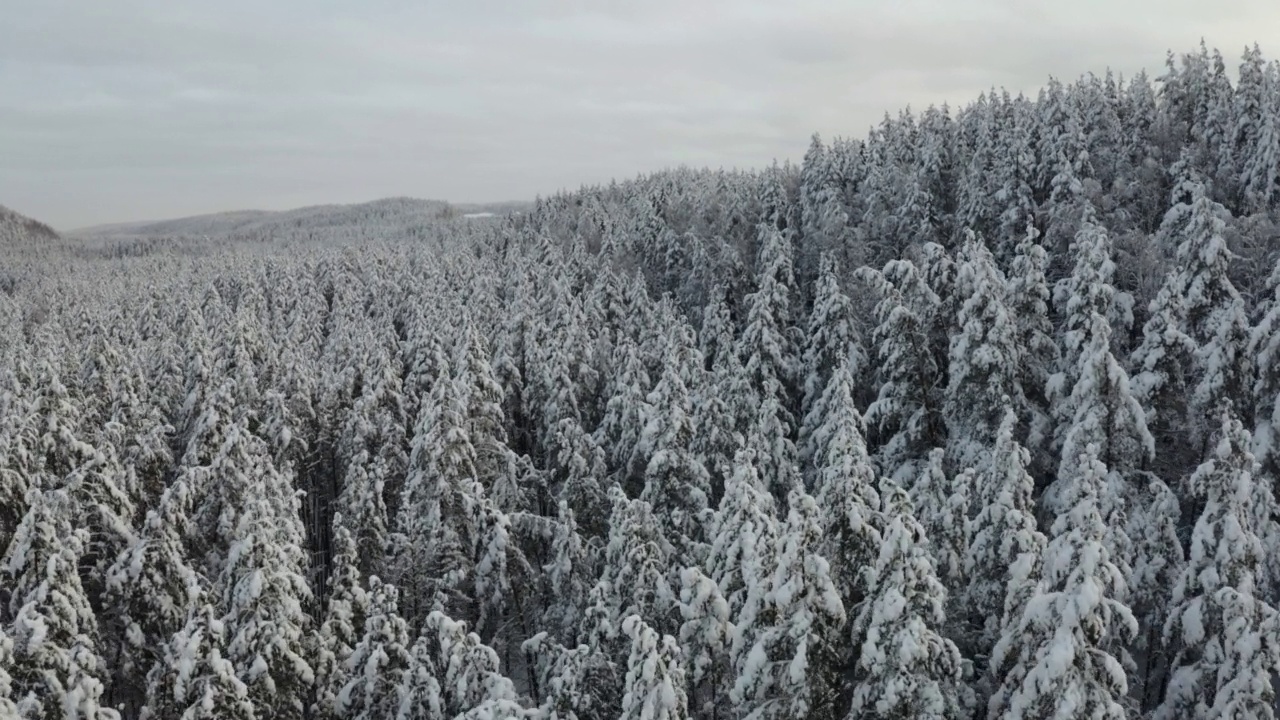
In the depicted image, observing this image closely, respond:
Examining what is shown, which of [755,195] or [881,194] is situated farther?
[755,195]

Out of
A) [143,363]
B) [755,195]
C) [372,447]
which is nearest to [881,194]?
[755,195]

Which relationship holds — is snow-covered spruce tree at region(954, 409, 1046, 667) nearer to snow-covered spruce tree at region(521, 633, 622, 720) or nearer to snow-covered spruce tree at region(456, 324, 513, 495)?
snow-covered spruce tree at region(521, 633, 622, 720)

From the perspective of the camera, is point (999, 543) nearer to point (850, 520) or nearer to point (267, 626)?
point (850, 520)

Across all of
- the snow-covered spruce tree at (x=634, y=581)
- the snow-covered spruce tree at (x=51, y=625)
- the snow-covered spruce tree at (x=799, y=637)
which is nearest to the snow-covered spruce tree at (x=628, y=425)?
the snow-covered spruce tree at (x=634, y=581)

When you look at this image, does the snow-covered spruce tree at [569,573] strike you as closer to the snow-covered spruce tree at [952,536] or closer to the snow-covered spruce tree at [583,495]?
the snow-covered spruce tree at [583,495]

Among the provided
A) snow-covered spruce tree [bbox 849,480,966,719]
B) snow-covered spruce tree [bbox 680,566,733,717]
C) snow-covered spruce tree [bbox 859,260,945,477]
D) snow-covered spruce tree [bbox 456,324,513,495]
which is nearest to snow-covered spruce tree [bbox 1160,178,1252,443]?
snow-covered spruce tree [bbox 859,260,945,477]

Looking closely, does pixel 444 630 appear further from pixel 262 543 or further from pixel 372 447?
pixel 372 447
